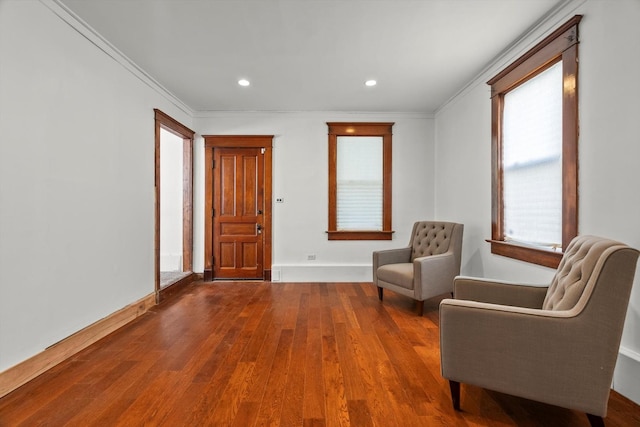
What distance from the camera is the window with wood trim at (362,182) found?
4.68 meters

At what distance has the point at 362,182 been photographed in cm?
473

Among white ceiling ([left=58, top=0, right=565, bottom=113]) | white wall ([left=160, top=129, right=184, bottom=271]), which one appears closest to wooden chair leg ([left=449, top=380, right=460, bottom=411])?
white ceiling ([left=58, top=0, right=565, bottom=113])

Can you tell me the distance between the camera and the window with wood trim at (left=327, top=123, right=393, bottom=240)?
4.68 metres

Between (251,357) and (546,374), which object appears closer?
(546,374)

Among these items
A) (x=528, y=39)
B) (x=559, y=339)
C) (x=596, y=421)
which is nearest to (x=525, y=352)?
(x=559, y=339)

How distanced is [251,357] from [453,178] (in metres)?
3.36

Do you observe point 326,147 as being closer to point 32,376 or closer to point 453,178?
point 453,178

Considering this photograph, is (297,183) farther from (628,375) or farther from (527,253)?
(628,375)

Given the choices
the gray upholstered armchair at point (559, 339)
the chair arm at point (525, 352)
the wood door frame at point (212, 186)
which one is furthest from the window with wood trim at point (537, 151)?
the wood door frame at point (212, 186)

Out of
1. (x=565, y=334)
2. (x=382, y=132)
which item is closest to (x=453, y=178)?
(x=382, y=132)

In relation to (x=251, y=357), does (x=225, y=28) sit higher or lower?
higher

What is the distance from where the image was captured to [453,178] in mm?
4125

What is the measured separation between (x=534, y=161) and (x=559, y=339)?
69.1 inches

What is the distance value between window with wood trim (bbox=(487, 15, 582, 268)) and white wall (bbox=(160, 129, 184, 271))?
187 inches
